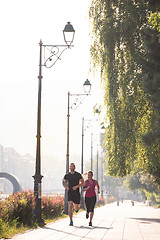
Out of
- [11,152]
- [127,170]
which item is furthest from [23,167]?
[127,170]

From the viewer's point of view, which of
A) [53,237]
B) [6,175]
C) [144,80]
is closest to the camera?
[53,237]

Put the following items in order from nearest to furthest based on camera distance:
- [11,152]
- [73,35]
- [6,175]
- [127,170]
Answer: [73,35]
[127,170]
[6,175]
[11,152]

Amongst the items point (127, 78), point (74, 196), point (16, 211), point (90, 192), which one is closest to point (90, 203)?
point (90, 192)

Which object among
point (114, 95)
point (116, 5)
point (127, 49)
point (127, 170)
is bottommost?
point (127, 170)

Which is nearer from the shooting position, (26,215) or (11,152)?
(26,215)

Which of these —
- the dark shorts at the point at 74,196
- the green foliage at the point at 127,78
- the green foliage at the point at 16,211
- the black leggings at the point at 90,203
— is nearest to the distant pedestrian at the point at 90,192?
the black leggings at the point at 90,203

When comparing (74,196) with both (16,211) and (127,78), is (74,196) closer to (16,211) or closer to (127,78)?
(16,211)

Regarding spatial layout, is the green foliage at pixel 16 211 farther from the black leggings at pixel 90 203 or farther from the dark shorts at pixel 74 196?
the black leggings at pixel 90 203

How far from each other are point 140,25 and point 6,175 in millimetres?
54162

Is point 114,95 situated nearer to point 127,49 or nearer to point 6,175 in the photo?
point 127,49

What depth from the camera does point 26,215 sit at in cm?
1655

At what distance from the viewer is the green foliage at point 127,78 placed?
17.3 metres

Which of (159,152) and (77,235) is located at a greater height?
(159,152)

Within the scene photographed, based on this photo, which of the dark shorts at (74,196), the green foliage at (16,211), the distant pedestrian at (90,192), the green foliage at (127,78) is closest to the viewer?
the green foliage at (16,211)
